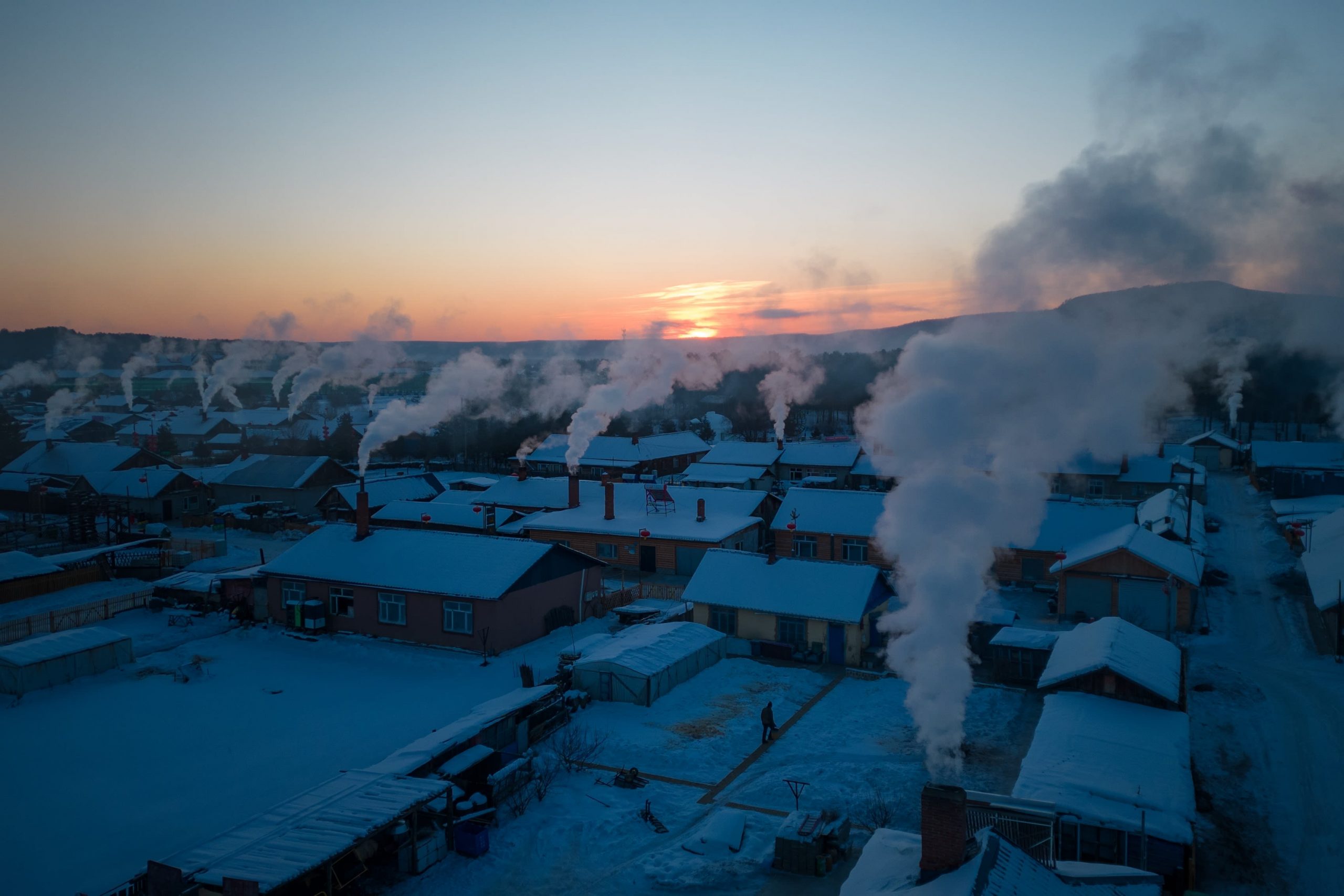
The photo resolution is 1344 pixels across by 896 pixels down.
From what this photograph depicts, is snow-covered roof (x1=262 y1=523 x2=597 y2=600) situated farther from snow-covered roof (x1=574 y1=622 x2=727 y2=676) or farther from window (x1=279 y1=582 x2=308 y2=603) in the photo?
snow-covered roof (x1=574 y1=622 x2=727 y2=676)

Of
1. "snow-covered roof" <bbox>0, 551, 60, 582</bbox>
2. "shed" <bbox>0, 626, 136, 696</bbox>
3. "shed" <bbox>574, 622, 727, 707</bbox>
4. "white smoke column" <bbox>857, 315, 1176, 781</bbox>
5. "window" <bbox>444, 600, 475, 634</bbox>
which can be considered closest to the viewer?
"white smoke column" <bbox>857, 315, 1176, 781</bbox>

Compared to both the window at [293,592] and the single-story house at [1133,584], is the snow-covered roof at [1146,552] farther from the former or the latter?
the window at [293,592]

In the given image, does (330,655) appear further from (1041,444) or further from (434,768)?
(1041,444)

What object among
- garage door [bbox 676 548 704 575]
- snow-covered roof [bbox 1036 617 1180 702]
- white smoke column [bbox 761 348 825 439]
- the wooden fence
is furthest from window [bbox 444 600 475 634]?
white smoke column [bbox 761 348 825 439]

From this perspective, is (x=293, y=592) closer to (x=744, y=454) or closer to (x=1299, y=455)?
(x=744, y=454)

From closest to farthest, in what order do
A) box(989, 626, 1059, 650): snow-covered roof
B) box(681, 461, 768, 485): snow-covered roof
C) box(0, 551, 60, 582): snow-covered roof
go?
box(989, 626, 1059, 650): snow-covered roof → box(0, 551, 60, 582): snow-covered roof → box(681, 461, 768, 485): snow-covered roof

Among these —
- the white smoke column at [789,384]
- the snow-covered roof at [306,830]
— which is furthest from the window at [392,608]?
the white smoke column at [789,384]
